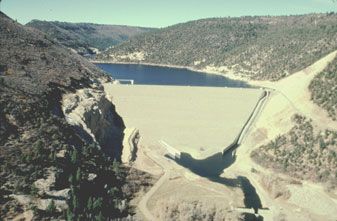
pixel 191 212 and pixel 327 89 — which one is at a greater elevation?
pixel 327 89

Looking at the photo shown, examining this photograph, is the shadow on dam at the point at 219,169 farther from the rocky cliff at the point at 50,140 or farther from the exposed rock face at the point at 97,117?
the rocky cliff at the point at 50,140

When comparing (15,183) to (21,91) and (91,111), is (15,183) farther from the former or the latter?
(91,111)

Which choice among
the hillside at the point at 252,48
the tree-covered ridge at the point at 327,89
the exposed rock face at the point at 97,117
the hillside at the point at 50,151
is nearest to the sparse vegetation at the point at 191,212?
the hillside at the point at 50,151

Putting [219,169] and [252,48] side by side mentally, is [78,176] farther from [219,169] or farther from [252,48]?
[252,48]

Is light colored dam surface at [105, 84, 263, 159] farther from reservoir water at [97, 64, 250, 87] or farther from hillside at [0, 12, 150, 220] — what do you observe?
reservoir water at [97, 64, 250, 87]

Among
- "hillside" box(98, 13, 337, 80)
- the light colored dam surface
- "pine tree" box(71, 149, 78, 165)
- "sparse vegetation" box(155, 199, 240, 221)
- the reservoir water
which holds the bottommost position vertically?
"sparse vegetation" box(155, 199, 240, 221)

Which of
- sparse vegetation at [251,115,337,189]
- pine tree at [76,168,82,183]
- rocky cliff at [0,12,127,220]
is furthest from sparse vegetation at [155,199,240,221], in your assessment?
sparse vegetation at [251,115,337,189]

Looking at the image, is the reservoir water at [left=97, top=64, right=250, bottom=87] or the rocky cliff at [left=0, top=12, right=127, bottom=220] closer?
the rocky cliff at [left=0, top=12, right=127, bottom=220]

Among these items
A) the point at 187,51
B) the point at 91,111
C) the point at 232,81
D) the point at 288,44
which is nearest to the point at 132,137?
the point at 91,111

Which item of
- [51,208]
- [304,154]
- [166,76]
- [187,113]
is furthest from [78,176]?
[166,76]
